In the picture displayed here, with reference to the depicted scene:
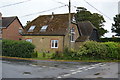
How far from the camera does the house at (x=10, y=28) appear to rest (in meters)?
42.2

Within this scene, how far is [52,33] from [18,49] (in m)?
11.6

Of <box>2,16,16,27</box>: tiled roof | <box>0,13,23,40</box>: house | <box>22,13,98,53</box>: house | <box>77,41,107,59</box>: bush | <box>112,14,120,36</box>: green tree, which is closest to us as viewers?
<box>77,41,107,59</box>: bush

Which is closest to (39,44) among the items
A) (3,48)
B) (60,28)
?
(60,28)

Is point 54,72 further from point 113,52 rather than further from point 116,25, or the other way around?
point 116,25

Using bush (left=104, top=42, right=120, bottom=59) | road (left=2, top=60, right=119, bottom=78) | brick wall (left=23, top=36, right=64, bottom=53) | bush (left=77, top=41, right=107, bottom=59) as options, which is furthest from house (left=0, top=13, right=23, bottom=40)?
road (left=2, top=60, right=119, bottom=78)

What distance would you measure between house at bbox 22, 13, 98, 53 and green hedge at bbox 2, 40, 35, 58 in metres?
10.1

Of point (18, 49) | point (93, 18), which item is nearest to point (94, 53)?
point (18, 49)

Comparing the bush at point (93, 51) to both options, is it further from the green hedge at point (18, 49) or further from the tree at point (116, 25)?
the tree at point (116, 25)

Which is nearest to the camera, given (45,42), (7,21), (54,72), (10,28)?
(54,72)

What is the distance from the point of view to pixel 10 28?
43.2 m

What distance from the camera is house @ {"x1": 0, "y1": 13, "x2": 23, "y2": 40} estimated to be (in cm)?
4216

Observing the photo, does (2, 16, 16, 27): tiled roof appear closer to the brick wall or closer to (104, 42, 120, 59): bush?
the brick wall

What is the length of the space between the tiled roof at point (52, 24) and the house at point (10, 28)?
8.06 m

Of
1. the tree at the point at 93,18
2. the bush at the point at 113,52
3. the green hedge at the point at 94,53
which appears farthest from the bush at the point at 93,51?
the tree at the point at 93,18
